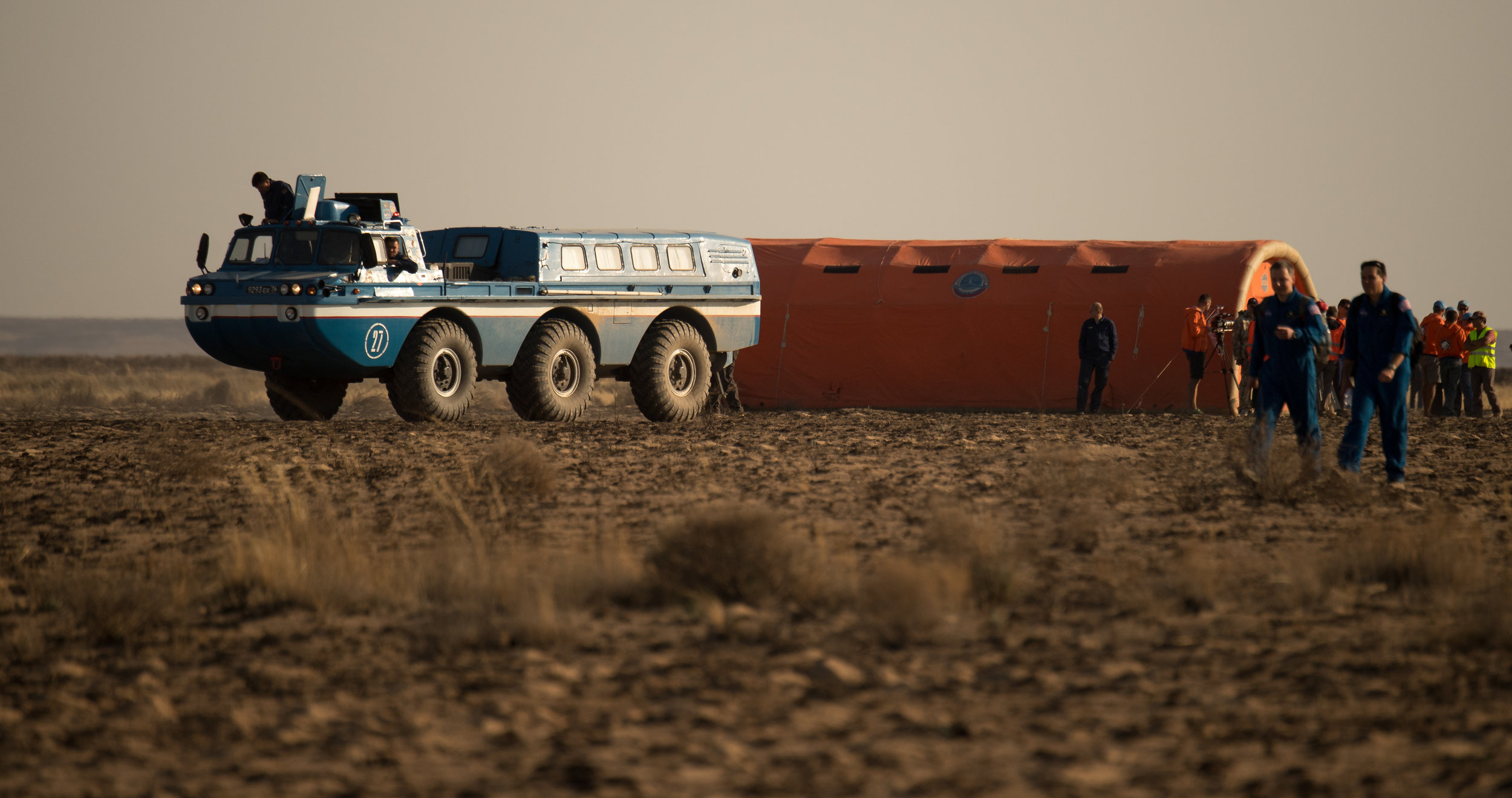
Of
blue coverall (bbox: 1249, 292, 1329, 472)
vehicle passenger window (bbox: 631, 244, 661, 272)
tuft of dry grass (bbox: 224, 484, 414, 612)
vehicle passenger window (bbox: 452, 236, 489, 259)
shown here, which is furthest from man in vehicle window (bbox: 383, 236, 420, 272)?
blue coverall (bbox: 1249, 292, 1329, 472)

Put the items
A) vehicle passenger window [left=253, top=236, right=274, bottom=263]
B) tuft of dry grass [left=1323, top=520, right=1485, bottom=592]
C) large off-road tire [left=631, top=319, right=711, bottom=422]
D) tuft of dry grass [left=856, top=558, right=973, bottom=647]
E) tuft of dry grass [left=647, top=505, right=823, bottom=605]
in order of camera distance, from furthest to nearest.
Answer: large off-road tire [left=631, top=319, right=711, bottom=422] < vehicle passenger window [left=253, top=236, right=274, bottom=263] < tuft of dry grass [left=1323, top=520, right=1485, bottom=592] < tuft of dry grass [left=647, top=505, right=823, bottom=605] < tuft of dry grass [left=856, top=558, right=973, bottom=647]

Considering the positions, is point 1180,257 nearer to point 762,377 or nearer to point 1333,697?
point 762,377

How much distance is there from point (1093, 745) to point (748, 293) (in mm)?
15832

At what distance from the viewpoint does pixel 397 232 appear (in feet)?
53.8

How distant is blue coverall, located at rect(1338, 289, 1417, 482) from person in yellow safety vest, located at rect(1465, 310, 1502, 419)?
12150mm

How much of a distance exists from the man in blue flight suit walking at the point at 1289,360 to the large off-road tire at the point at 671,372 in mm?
9056

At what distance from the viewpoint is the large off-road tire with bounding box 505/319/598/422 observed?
56.7ft

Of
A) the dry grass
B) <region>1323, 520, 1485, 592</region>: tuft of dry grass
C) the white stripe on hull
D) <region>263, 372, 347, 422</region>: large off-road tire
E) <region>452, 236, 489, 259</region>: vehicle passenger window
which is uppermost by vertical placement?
<region>452, 236, 489, 259</region>: vehicle passenger window

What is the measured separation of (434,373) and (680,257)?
4.16 metres

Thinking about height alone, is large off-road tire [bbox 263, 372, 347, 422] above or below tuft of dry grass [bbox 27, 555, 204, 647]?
above

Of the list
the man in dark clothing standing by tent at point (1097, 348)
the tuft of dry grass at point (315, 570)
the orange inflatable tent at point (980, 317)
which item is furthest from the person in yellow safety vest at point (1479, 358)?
the tuft of dry grass at point (315, 570)

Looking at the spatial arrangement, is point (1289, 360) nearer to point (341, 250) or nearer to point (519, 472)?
point (519, 472)

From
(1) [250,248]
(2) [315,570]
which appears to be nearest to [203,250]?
(1) [250,248]

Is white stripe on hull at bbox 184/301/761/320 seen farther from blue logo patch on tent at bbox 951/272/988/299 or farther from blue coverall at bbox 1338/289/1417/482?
blue coverall at bbox 1338/289/1417/482
